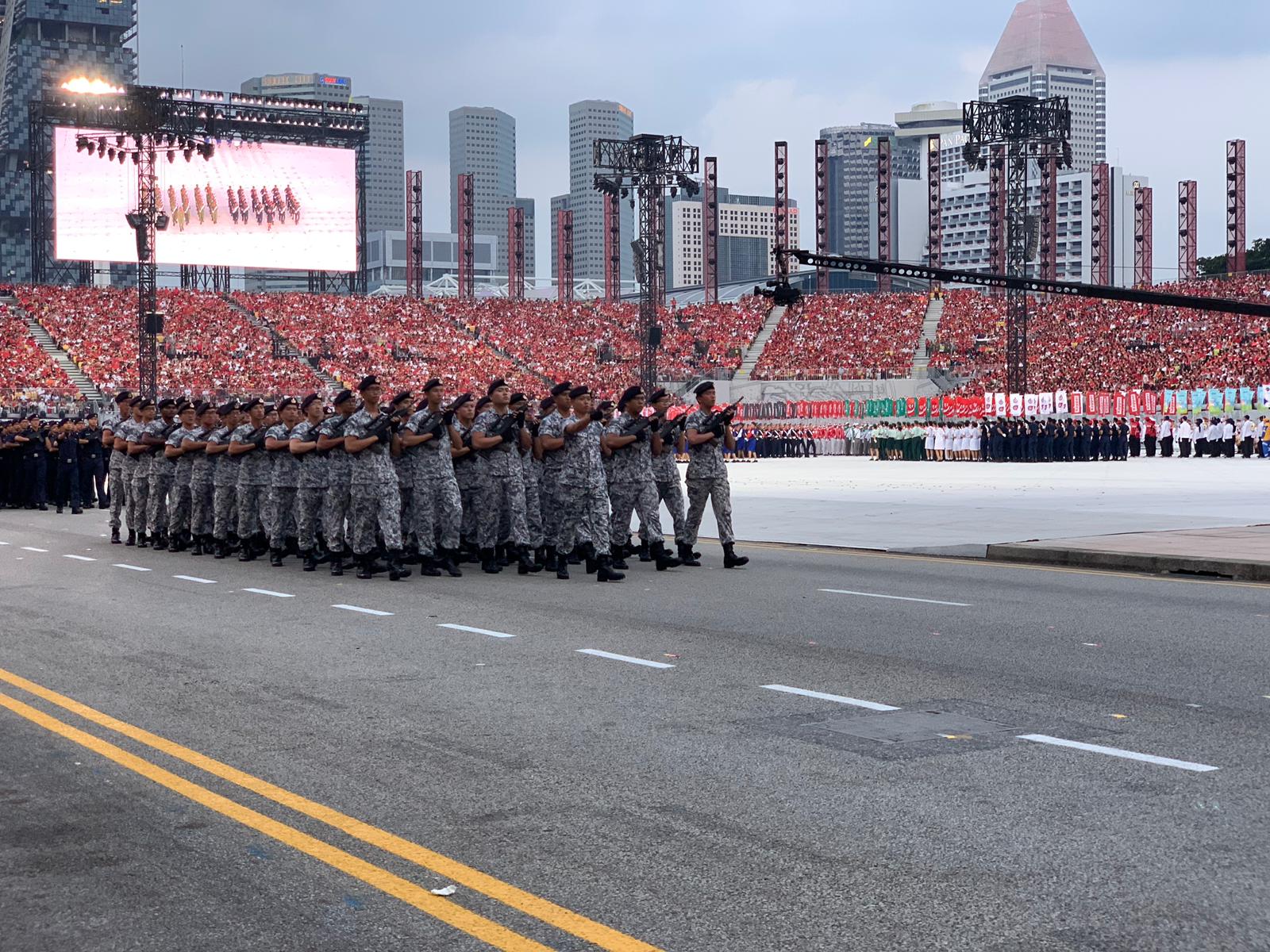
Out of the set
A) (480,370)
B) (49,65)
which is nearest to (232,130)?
(480,370)

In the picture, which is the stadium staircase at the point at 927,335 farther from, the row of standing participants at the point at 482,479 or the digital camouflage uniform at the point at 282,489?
the digital camouflage uniform at the point at 282,489

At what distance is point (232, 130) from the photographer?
67.1 m

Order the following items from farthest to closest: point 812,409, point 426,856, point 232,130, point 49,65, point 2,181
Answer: point 49,65, point 2,181, point 232,130, point 812,409, point 426,856

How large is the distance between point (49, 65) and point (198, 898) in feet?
652

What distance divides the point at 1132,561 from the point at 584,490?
16.5 feet

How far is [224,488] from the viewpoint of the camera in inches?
643

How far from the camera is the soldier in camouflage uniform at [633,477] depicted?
13.8 m

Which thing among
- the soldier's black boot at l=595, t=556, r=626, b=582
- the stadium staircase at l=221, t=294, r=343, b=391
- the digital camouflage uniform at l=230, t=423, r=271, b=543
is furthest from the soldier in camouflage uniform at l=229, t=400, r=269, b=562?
the stadium staircase at l=221, t=294, r=343, b=391

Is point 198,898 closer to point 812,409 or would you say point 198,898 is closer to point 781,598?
point 781,598

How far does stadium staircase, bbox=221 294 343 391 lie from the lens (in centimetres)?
6319

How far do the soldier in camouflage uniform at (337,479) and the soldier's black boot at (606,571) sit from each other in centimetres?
259

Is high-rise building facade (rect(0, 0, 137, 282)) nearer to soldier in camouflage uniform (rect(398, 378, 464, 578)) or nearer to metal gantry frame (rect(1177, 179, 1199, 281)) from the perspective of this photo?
metal gantry frame (rect(1177, 179, 1199, 281))

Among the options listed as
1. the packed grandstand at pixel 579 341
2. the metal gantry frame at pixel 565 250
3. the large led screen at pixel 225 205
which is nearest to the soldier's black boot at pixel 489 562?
the packed grandstand at pixel 579 341

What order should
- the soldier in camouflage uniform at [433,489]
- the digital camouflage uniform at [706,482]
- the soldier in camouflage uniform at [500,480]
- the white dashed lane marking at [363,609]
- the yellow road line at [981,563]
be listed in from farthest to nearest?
the digital camouflage uniform at [706,482] → the soldier in camouflage uniform at [500,480] → the soldier in camouflage uniform at [433,489] → the yellow road line at [981,563] → the white dashed lane marking at [363,609]
